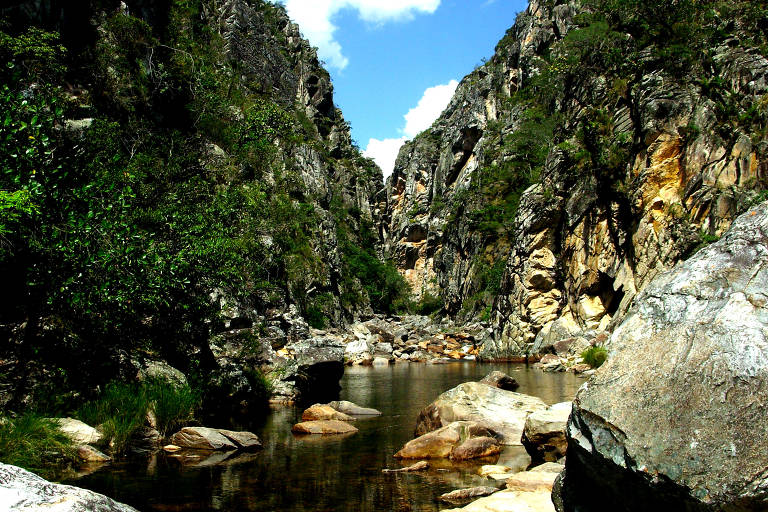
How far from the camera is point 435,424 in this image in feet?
43.7

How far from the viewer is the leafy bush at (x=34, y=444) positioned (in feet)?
28.5

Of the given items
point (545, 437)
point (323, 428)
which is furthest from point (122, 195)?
point (545, 437)

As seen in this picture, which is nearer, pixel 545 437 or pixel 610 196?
pixel 545 437

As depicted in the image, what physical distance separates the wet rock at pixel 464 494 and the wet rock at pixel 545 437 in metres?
2.40

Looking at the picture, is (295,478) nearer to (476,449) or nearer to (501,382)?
(476,449)

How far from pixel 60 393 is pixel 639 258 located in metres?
31.6

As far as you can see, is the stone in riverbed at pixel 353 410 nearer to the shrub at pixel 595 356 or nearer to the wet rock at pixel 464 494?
the wet rock at pixel 464 494

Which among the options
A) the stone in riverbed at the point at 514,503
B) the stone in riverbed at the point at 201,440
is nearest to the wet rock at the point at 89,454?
the stone in riverbed at the point at 201,440

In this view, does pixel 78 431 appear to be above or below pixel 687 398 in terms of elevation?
below

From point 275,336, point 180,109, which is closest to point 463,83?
point 180,109

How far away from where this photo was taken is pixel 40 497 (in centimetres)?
280

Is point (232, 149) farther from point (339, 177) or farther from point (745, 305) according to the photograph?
point (339, 177)

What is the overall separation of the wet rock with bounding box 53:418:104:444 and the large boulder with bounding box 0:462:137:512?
8.56m

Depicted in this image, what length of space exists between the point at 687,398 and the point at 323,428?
36.2ft
